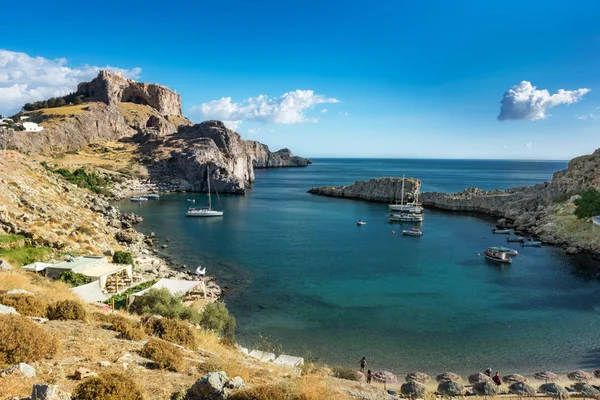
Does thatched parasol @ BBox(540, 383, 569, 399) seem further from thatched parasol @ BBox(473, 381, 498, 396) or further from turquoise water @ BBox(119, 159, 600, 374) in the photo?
turquoise water @ BBox(119, 159, 600, 374)

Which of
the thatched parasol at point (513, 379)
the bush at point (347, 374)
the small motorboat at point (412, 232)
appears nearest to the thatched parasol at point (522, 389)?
the thatched parasol at point (513, 379)

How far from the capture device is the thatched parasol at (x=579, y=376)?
19.6 m

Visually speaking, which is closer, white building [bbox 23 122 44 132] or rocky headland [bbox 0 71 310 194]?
rocky headland [bbox 0 71 310 194]

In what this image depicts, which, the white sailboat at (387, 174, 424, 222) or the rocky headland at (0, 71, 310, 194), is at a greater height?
the rocky headland at (0, 71, 310, 194)

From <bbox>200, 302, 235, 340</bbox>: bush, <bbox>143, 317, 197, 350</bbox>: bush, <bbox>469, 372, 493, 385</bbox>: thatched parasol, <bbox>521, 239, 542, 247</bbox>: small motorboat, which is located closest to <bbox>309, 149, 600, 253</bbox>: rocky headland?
<bbox>521, 239, 542, 247</bbox>: small motorboat

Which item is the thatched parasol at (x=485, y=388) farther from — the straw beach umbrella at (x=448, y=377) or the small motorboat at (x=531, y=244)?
the small motorboat at (x=531, y=244)

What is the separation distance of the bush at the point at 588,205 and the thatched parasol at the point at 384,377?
157 feet

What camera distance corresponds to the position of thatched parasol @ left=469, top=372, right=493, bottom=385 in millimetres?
18842

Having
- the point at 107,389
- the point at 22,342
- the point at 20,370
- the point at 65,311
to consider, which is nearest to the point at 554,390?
the point at 107,389

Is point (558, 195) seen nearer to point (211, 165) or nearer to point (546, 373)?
point (546, 373)

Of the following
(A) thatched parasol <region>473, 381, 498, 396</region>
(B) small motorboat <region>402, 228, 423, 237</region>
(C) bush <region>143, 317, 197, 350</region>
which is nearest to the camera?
(C) bush <region>143, 317, 197, 350</region>

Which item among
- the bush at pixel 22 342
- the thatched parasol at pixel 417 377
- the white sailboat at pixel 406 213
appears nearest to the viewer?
the bush at pixel 22 342

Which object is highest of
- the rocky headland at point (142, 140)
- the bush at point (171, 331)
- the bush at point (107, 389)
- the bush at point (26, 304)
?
the rocky headland at point (142, 140)

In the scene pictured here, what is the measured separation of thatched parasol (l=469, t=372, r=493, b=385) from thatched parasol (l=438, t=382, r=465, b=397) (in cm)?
132
